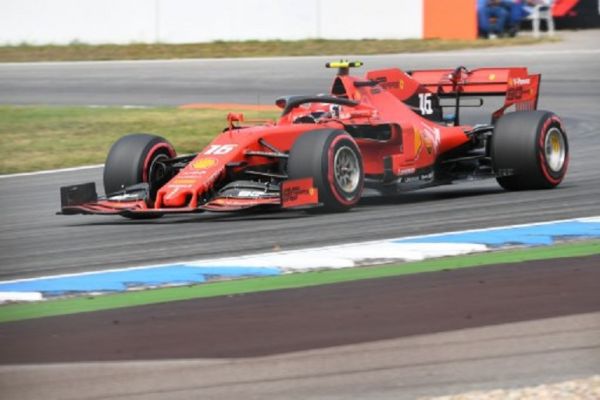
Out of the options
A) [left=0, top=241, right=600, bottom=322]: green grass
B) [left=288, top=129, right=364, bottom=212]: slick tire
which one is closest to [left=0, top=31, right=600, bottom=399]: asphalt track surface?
[left=288, top=129, right=364, bottom=212]: slick tire

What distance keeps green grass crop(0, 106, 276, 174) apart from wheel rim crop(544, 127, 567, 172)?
640cm

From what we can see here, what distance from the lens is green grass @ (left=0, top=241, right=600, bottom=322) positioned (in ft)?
26.9

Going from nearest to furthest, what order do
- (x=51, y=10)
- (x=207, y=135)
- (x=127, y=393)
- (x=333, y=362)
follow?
(x=127, y=393) < (x=333, y=362) < (x=207, y=135) < (x=51, y=10)

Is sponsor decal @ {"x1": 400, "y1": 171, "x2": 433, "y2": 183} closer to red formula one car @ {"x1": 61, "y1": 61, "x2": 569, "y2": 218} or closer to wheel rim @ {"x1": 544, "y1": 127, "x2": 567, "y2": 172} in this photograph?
red formula one car @ {"x1": 61, "y1": 61, "x2": 569, "y2": 218}

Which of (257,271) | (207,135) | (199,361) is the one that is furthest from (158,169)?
(207,135)

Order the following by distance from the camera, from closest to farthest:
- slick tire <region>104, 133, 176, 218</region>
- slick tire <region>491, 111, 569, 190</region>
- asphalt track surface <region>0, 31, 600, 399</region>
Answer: asphalt track surface <region>0, 31, 600, 399</region> → slick tire <region>104, 133, 176, 218</region> → slick tire <region>491, 111, 569, 190</region>

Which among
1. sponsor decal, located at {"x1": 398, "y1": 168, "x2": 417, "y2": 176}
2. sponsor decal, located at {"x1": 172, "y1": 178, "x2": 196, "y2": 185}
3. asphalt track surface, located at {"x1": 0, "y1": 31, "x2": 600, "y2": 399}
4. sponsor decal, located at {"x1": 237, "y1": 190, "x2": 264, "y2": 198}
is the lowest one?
asphalt track surface, located at {"x1": 0, "y1": 31, "x2": 600, "y2": 399}

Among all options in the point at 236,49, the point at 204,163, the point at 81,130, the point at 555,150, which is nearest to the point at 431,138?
the point at 555,150

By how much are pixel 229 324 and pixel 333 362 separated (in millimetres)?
1060

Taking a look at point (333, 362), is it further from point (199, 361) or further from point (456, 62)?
point (456, 62)

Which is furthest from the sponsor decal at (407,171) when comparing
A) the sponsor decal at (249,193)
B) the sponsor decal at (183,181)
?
the sponsor decal at (183,181)

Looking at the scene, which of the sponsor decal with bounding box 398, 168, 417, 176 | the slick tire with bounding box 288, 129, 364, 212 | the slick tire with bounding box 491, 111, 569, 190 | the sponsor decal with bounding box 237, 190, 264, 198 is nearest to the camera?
the slick tire with bounding box 288, 129, 364, 212

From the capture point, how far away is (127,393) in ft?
20.3

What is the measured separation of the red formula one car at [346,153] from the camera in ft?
37.7
